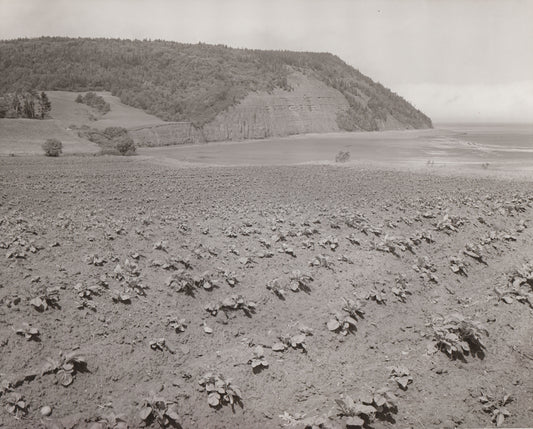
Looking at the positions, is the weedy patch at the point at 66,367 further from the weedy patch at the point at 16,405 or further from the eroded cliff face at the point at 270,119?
the eroded cliff face at the point at 270,119

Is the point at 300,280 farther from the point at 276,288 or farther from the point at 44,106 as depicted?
the point at 44,106

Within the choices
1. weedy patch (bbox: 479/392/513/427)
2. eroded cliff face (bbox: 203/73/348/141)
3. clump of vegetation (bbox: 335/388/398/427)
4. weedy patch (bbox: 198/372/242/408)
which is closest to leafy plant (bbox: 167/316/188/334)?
weedy patch (bbox: 198/372/242/408)

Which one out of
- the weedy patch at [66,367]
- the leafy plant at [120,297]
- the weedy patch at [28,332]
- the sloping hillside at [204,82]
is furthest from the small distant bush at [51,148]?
the sloping hillside at [204,82]

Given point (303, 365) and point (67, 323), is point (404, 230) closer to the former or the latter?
point (303, 365)

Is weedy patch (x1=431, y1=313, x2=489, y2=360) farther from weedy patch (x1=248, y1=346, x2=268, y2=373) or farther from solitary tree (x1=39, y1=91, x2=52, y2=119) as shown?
solitary tree (x1=39, y1=91, x2=52, y2=119)

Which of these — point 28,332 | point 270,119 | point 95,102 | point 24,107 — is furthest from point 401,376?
point 95,102

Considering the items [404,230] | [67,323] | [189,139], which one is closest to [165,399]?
[67,323]
